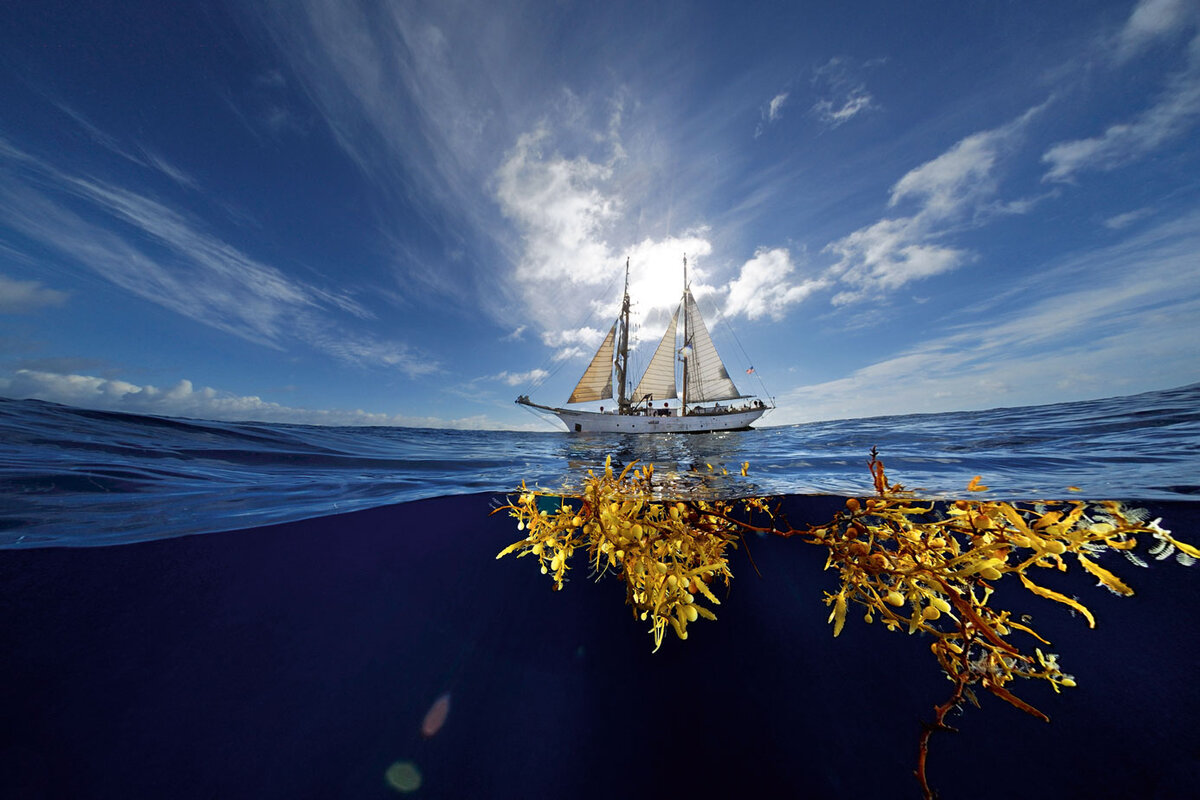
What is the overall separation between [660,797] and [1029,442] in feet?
27.8

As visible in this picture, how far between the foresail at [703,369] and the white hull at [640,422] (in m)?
2.41

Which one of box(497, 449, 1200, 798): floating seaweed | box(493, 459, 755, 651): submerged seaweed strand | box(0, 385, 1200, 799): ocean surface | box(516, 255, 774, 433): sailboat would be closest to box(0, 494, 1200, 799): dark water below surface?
box(0, 385, 1200, 799): ocean surface

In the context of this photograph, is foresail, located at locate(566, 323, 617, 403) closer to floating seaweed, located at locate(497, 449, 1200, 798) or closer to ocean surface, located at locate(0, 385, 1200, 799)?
ocean surface, located at locate(0, 385, 1200, 799)

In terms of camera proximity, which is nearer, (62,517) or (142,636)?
(142,636)

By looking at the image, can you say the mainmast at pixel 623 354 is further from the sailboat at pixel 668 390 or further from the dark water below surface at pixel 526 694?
the dark water below surface at pixel 526 694

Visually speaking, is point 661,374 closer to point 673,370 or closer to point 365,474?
point 673,370

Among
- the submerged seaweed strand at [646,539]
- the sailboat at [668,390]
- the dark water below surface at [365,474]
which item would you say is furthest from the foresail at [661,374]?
the submerged seaweed strand at [646,539]

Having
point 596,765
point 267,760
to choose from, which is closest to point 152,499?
point 267,760

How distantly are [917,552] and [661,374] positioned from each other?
3563 centimetres

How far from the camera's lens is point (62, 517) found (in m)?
4.06

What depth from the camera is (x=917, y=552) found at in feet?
5.91

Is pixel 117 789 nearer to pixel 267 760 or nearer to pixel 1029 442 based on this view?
pixel 267 760

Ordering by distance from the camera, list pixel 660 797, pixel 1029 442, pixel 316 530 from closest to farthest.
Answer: pixel 660 797 → pixel 316 530 → pixel 1029 442

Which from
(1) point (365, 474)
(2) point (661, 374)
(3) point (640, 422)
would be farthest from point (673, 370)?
(1) point (365, 474)
